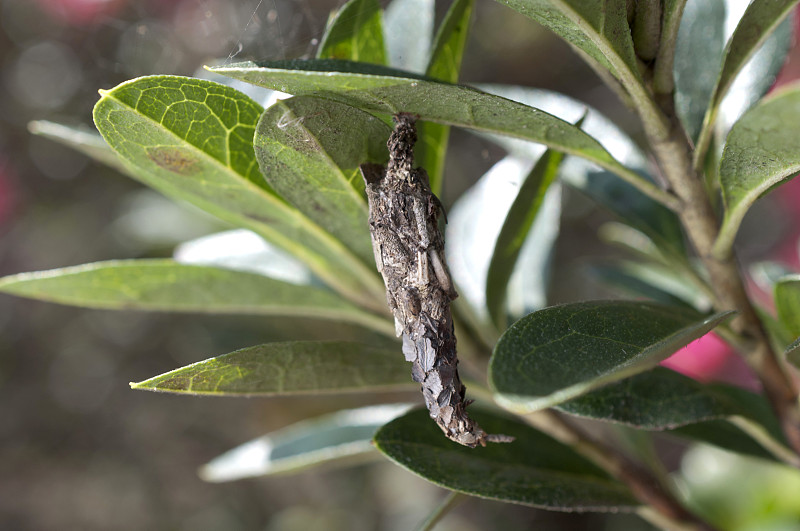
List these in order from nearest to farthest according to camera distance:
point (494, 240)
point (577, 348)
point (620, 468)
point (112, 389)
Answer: point (577, 348), point (620, 468), point (494, 240), point (112, 389)

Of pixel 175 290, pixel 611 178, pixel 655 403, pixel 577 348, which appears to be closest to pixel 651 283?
pixel 611 178

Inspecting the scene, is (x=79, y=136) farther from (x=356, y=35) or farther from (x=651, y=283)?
(x=651, y=283)

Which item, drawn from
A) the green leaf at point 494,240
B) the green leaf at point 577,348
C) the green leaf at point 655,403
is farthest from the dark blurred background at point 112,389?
the green leaf at point 577,348

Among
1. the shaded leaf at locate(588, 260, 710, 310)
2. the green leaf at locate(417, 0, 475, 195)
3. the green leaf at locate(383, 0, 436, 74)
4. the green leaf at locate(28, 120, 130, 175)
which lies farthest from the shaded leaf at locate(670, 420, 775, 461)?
the green leaf at locate(28, 120, 130, 175)

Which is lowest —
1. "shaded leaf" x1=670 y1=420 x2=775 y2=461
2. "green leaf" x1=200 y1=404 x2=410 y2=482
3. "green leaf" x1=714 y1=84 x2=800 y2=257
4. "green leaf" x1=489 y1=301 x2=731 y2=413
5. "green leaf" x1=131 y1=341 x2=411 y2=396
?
"shaded leaf" x1=670 y1=420 x2=775 y2=461

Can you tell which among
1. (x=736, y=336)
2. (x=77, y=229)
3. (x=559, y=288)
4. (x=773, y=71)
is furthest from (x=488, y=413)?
(x=77, y=229)

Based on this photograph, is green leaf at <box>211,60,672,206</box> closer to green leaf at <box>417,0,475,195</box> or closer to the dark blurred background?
green leaf at <box>417,0,475,195</box>
